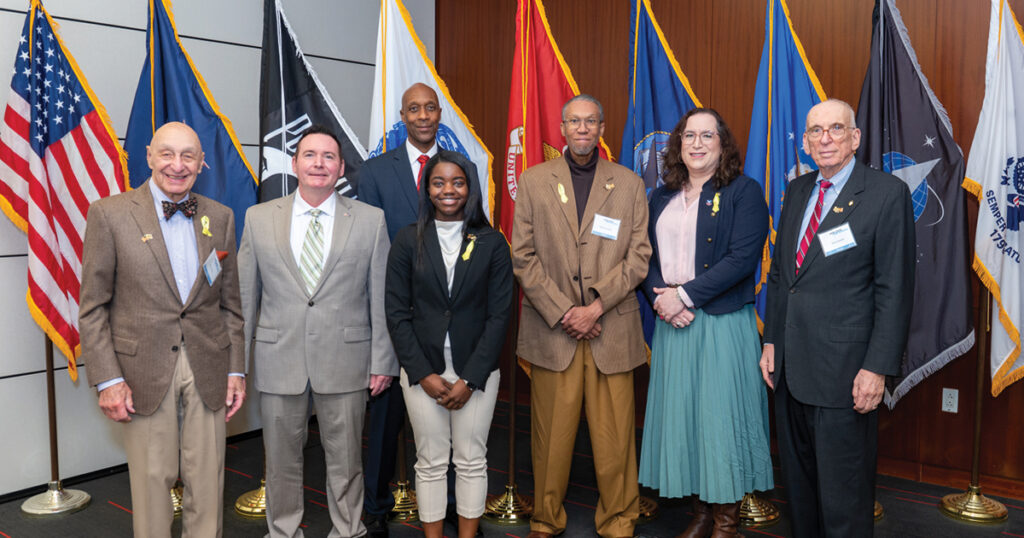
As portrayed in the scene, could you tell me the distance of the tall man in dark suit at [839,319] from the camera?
8.24 ft

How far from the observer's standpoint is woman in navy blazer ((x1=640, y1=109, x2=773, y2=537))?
3051 mm

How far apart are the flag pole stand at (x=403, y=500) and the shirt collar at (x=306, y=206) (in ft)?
3.72

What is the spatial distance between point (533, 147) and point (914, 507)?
262 centimetres

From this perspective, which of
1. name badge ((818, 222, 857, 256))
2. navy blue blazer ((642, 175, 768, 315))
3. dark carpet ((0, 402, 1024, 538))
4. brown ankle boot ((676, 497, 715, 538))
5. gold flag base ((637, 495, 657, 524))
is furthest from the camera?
gold flag base ((637, 495, 657, 524))

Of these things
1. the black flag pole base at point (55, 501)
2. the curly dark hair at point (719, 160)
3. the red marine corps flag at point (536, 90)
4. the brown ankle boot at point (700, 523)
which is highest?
the red marine corps flag at point (536, 90)

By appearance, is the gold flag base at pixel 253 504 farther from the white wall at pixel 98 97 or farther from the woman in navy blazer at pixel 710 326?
the woman in navy blazer at pixel 710 326

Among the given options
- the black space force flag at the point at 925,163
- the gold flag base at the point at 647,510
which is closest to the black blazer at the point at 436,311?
the gold flag base at the point at 647,510

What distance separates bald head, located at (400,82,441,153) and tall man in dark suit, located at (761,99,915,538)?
162 centimetres

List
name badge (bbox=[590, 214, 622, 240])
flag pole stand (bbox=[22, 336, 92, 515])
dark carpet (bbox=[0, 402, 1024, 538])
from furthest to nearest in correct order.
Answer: flag pole stand (bbox=[22, 336, 92, 515]) → dark carpet (bbox=[0, 402, 1024, 538]) → name badge (bbox=[590, 214, 622, 240])

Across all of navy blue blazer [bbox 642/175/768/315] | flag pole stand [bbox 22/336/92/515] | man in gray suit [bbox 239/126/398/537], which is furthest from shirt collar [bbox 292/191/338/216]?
flag pole stand [bbox 22/336/92/515]

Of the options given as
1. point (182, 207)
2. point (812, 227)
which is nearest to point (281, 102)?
point (182, 207)

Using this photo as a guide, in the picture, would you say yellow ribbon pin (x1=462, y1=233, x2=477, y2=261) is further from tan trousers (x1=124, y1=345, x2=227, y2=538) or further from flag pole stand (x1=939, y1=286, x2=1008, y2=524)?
flag pole stand (x1=939, y1=286, x2=1008, y2=524)

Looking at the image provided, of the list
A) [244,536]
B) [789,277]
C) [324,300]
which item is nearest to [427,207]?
[324,300]

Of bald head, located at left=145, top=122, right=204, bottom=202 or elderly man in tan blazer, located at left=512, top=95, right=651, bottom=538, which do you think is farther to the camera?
elderly man in tan blazer, located at left=512, top=95, right=651, bottom=538
